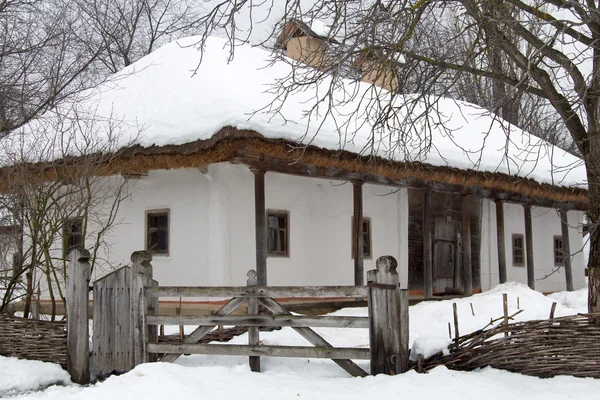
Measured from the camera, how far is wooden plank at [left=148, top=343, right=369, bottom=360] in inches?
260

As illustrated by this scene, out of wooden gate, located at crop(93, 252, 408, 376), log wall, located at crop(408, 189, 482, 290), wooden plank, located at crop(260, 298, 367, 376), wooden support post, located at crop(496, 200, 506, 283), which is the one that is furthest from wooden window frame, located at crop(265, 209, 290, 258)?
wooden support post, located at crop(496, 200, 506, 283)

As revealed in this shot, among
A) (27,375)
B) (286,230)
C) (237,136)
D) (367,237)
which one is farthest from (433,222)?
(27,375)

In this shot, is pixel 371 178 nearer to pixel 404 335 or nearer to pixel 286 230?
pixel 286 230

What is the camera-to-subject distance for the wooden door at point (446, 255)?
1500 centimetres

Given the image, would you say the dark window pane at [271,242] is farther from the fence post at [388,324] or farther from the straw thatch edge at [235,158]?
the fence post at [388,324]

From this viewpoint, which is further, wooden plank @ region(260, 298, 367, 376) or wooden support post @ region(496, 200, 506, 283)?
wooden support post @ region(496, 200, 506, 283)

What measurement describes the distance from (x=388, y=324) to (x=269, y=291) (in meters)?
1.26

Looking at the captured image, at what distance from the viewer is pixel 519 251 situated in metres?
16.7

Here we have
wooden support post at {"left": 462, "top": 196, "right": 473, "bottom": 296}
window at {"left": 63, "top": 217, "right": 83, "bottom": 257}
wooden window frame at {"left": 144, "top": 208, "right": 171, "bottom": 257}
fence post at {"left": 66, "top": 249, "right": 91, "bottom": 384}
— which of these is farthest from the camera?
wooden support post at {"left": 462, "top": 196, "right": 473, "bottom": 296}

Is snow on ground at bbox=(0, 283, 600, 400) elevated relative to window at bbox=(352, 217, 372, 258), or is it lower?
lower

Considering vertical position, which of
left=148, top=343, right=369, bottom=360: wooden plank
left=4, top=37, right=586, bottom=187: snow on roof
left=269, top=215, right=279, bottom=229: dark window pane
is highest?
left=4, top=37, right=586, bottom=187: snow on roof

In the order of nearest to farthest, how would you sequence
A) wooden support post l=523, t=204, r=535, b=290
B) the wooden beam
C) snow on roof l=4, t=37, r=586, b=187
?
snow on roof l=4, t=37, r=586, b=187 → the wooden beam → wooden support post l=523, t=204, r=535, b=290

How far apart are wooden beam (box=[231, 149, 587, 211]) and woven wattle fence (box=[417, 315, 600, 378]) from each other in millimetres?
2794

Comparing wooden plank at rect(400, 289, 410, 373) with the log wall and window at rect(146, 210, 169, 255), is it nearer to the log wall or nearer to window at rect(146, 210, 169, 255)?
window at rect(146, 210, 169, 255)
